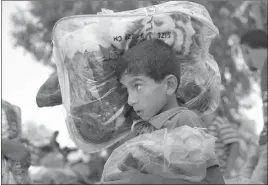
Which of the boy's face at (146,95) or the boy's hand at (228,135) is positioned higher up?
the boy's face at (146,95)

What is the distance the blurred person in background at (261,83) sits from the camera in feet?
15.1

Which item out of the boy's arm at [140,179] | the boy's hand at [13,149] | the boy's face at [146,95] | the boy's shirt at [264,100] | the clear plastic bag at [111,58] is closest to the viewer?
the boy's arm at [140,179]

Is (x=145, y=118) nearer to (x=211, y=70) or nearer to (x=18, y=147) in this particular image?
(x=211, y=70)

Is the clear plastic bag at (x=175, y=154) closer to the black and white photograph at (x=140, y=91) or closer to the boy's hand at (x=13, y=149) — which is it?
the black and white photograph at (x=140, y=91)

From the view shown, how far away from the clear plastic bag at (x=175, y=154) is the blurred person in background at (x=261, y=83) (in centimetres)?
265

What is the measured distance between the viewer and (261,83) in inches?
185

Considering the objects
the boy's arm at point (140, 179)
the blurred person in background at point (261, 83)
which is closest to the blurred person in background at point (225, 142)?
the blurred person in background at point (261, 83)

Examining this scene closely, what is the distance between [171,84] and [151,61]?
136mm

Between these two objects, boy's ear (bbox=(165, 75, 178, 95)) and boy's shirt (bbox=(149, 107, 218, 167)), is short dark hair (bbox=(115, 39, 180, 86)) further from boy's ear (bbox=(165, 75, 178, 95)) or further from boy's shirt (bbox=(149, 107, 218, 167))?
boy's shirt (bbox=(149, 107, 218, 167))

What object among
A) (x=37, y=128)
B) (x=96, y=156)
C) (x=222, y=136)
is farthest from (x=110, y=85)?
(x=37, y=128)

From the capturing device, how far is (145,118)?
2297 millimetres

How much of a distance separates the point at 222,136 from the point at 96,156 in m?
7.49

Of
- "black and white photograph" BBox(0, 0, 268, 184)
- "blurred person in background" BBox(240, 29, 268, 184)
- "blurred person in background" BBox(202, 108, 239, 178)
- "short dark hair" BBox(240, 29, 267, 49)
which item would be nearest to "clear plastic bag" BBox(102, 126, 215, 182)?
"black and white photograph" BBox(0, 0, 268, 184)

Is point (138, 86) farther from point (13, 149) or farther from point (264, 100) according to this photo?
point (264, 100)
